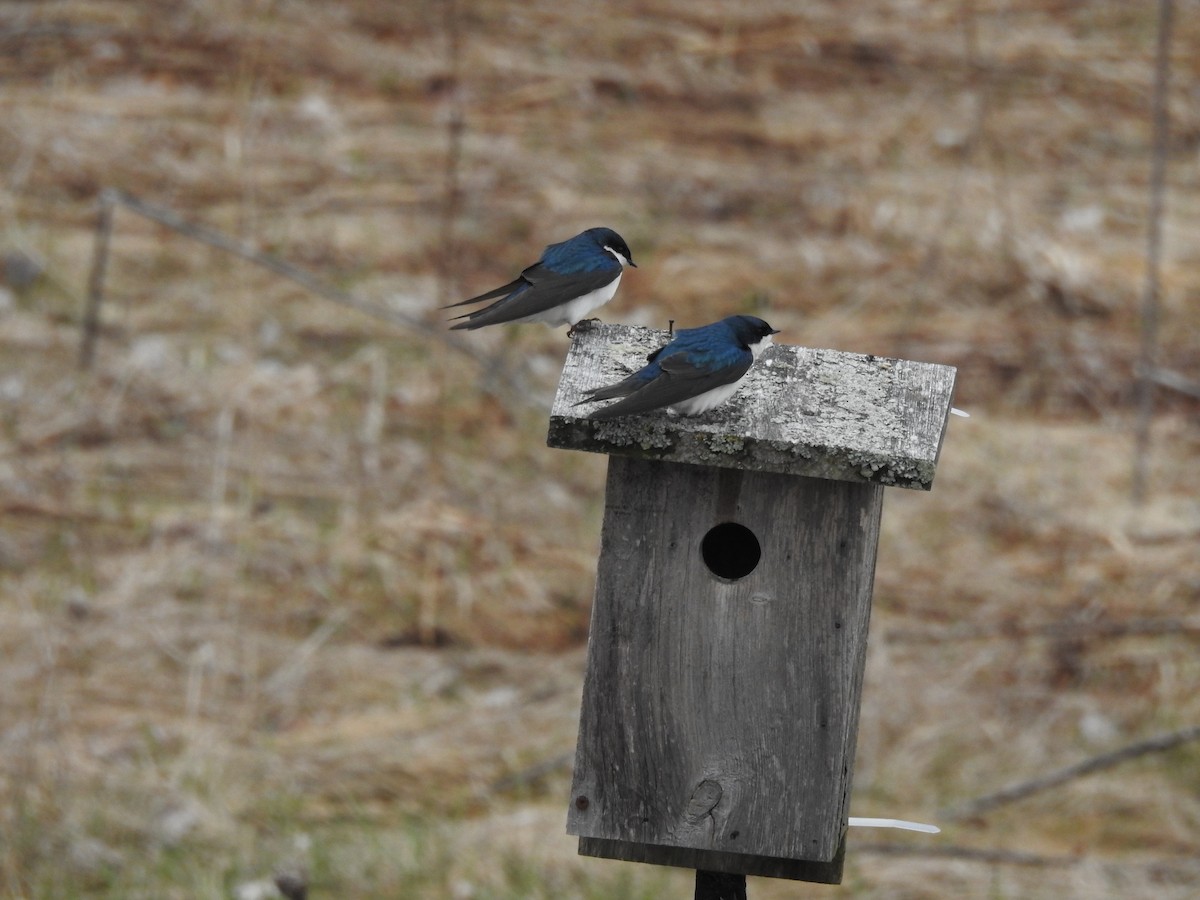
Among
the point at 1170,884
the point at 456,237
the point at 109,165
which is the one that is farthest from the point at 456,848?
the point at 109,165

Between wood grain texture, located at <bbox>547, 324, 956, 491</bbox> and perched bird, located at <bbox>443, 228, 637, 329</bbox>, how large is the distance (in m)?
0.63

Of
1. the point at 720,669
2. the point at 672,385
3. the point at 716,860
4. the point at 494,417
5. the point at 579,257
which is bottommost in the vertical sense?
the point at 716,860

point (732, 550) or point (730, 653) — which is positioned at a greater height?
point (732, 550)

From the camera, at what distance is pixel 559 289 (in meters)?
3.19

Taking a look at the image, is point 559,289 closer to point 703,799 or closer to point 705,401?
point 705,401

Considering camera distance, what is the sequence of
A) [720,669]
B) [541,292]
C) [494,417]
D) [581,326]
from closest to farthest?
[720,669]
[581,326]
[541,292]
[494,417]

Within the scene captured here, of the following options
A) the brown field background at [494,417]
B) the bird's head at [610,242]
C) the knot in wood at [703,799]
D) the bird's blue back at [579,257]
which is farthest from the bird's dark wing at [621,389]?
the brown field background at [494,417]

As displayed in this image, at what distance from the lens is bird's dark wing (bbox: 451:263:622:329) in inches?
125

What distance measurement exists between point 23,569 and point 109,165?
3053 mm

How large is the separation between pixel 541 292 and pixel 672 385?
0.94 metres

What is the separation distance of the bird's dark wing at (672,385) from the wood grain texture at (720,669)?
0.71 ft

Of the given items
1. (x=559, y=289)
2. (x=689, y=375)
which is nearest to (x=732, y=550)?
(x=689, y=375)

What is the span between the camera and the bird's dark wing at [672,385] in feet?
7.52

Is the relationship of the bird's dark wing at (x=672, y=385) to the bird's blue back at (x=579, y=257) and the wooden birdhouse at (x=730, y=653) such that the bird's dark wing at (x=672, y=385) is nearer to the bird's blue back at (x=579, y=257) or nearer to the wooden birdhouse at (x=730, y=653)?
the wooden birdhouse at (x=730, y=653)
